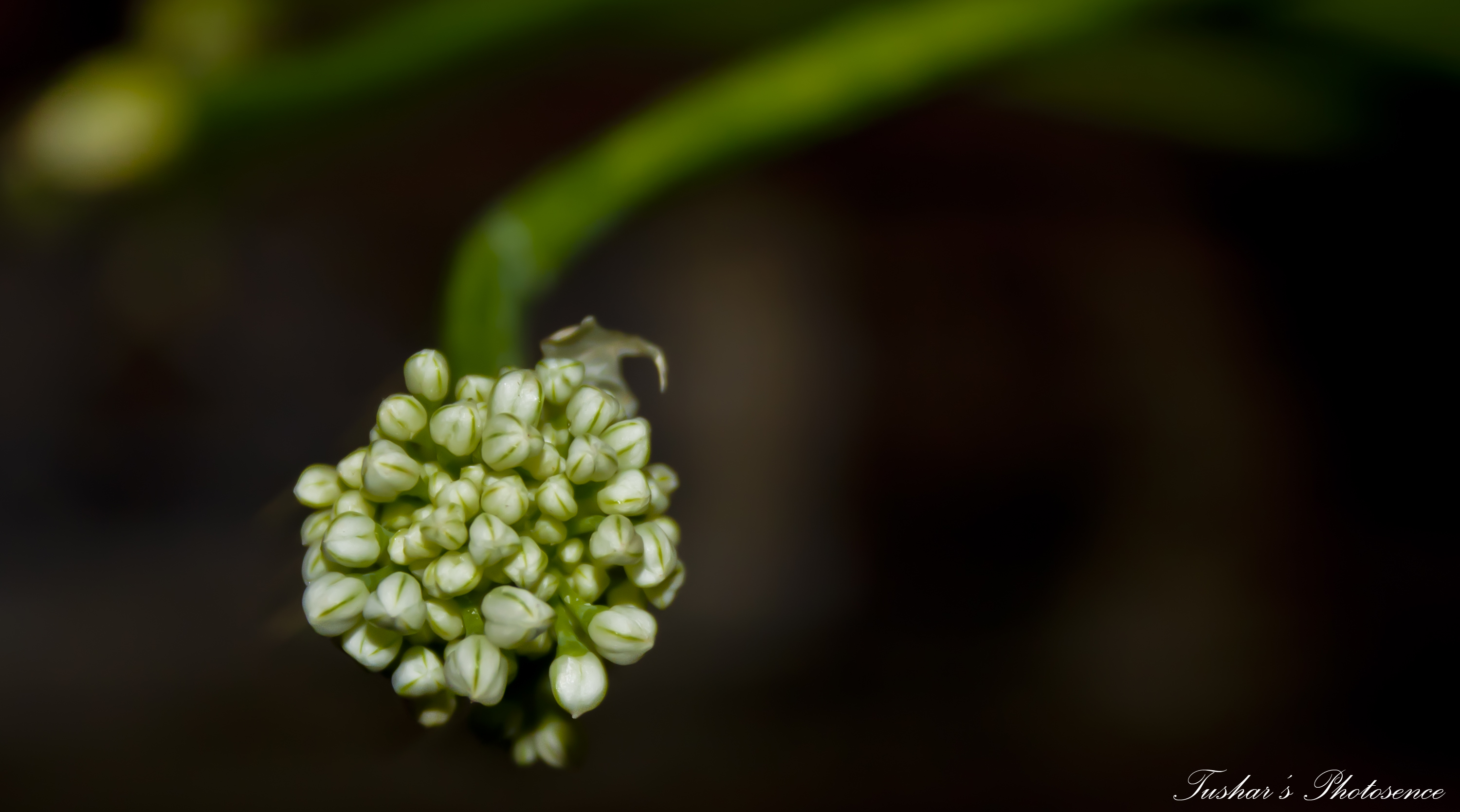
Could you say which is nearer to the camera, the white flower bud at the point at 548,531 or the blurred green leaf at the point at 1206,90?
the white flower bud at the point at 548,531

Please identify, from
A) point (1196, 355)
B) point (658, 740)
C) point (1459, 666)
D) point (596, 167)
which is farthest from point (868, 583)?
point (596, 167)

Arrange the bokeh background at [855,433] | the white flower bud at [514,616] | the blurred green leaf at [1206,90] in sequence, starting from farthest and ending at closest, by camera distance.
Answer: the bokeh background at [855,433]
the blurred green leaf at [1206,90]
the white flower bud at [514,616]

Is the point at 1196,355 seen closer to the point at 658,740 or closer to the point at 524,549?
the point at 658,740

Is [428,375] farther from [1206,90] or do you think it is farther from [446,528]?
[1206,90]

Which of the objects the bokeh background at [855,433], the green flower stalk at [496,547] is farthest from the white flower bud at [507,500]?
the bokeh background at [855,433]

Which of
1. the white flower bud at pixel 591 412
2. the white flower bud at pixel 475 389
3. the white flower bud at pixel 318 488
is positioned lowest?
the white flower bud at pixel 318 488

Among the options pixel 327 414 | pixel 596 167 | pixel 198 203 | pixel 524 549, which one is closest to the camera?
pixel 524 549

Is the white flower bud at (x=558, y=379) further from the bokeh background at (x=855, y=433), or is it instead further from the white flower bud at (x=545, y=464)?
the bokeh background at (x=855, y=433)

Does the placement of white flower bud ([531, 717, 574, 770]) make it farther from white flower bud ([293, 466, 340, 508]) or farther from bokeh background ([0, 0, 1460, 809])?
bokeh background ([0, 0, 1460, 809])
